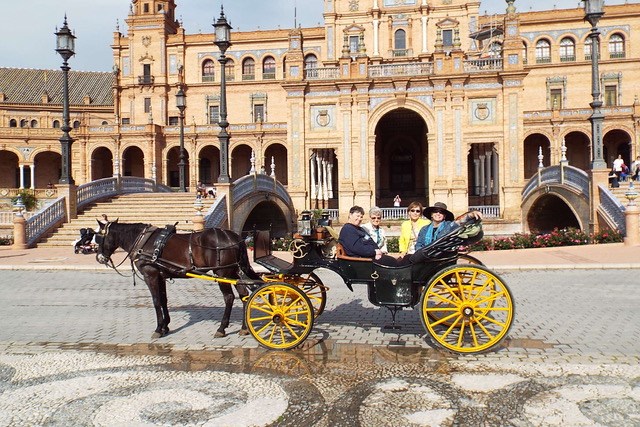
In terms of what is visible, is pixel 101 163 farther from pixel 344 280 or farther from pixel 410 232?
pixel 344 280

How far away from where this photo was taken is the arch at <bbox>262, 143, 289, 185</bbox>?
5050 centimetres

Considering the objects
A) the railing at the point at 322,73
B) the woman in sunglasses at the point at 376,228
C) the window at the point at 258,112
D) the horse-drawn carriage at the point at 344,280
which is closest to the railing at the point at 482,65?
the railing at the point at 322,73

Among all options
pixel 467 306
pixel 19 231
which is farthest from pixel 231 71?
pixel 467 306

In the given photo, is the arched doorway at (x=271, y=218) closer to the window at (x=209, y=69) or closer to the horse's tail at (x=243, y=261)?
the horse's tail at (x=243, y=261)

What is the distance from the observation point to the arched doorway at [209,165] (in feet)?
171

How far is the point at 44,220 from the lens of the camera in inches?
805

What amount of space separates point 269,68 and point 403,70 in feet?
94.0

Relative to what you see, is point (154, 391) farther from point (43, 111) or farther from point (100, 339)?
point (43, 111)

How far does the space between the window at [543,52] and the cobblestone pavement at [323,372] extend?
47.4 meters

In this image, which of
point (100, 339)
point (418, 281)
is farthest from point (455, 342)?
point (100, 339)

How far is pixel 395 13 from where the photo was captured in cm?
4475

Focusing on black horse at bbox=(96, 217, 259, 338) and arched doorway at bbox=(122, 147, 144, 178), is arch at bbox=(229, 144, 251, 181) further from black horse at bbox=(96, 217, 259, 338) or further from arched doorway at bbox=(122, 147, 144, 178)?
black horse at bbox=(96, 217, 259, 338)

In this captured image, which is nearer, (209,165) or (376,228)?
(376,228)

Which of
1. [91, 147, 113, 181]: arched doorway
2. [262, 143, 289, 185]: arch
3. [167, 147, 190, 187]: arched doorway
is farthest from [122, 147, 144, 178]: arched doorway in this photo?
[262, 143, 289, 185]: arch
